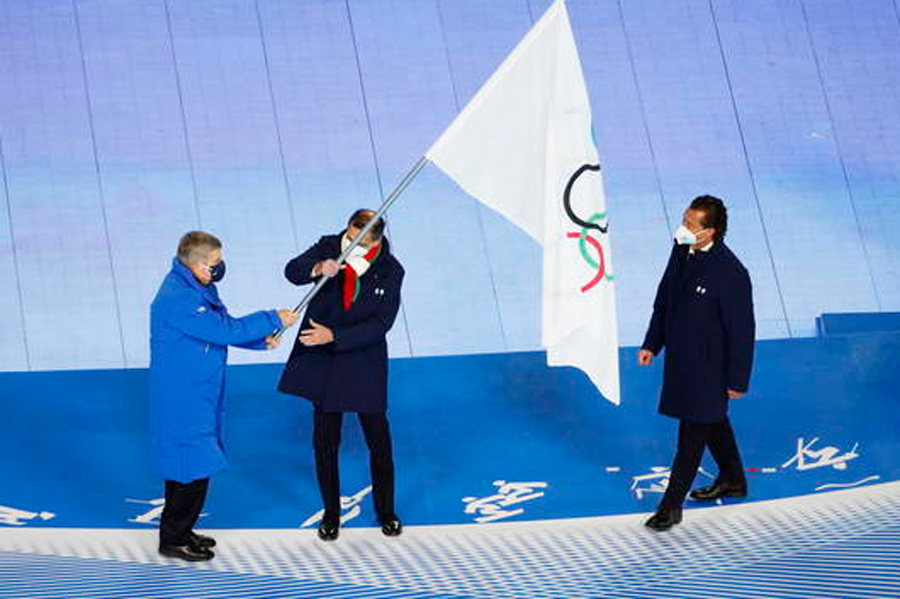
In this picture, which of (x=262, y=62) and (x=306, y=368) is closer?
(x=306, y=368)

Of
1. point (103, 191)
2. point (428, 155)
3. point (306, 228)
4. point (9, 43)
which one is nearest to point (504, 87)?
point (428, 155)

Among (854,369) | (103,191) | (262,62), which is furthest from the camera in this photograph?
(262,62)

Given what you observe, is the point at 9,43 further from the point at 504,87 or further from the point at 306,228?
the point at 504,87

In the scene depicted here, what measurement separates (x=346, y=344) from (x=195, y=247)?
0.66 metres

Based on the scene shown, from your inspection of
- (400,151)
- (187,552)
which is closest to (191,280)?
(187,552)

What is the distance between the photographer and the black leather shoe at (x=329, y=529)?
15.9 feet

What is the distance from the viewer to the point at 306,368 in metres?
4.78

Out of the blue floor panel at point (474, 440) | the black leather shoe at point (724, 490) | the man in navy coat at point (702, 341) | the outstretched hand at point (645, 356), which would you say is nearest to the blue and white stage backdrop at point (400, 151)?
the blue floor panel at point (474, 440)

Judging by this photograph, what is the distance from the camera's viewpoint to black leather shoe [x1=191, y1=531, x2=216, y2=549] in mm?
4633

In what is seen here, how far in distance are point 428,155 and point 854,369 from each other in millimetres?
2892

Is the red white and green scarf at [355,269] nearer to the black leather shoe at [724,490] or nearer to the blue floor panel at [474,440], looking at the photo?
the blue floor panel at [474,440]

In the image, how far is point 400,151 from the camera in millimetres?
8648

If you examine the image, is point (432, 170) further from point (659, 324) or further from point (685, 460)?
point (685, 460)

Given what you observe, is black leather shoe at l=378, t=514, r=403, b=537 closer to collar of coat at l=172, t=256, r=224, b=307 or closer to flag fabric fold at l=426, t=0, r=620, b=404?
flag fabric fold at l=426, t=0, r=620, b=404
